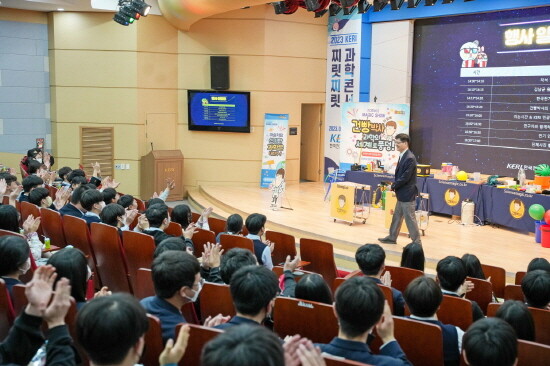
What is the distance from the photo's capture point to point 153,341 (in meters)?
2.90

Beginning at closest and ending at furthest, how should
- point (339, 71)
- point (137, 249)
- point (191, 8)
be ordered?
point (137, 249)
point (191, 8)
point (339, 71)

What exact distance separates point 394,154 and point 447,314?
7.99 meters

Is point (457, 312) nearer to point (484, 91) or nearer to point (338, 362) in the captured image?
point (338, 362)

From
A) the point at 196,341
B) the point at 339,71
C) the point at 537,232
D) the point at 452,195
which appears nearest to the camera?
the point at 196,341

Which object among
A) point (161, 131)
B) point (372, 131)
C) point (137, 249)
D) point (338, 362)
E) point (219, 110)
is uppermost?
point (219, 110)

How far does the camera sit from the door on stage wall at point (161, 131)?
13.2m

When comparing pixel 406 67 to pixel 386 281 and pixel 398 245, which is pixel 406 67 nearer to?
pixel 398 245

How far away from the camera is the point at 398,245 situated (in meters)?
8.59

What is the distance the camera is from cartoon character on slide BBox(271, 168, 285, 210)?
427 inches

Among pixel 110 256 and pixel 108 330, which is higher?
pixel 108 330

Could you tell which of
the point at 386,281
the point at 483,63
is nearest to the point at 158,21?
the point at 483,63

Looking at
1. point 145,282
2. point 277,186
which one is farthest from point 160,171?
point 145,282

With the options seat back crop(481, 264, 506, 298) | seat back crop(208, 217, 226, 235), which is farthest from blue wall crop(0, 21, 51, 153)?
seat back crop(481, 264, 506, 298)

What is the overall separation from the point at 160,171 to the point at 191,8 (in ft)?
11.5
